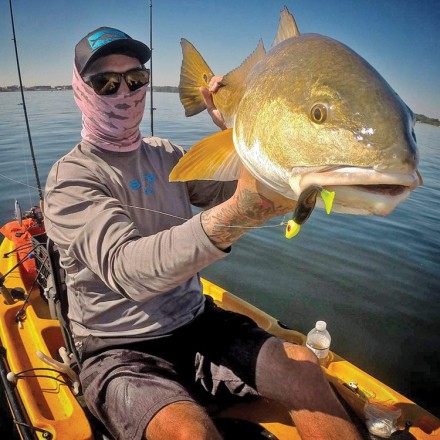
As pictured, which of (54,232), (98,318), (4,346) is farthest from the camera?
(4,346)

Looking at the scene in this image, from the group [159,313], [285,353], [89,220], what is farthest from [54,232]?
[285,353]

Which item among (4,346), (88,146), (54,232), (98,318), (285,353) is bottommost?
(4,346)

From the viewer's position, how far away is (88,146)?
6.98 ft

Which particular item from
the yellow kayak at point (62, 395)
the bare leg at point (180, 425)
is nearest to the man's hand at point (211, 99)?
the bare leg at point (180, 425)

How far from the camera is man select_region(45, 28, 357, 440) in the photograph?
1.61 m

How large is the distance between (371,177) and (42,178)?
10478mm

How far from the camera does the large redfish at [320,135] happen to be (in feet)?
2.96

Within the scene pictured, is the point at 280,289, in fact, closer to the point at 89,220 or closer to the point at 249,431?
the point at 249,431

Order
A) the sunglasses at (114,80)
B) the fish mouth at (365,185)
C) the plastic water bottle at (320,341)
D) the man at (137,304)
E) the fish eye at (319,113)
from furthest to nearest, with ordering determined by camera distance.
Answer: the plastic water bottle at (320,341)
the sunglasses at (114,80)
the man at (137,304)
the fish eye at (319,113)
the fish mouth at (365,185)

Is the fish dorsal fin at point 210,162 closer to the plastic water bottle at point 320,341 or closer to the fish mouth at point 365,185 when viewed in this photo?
the fish mouth at point 365,185

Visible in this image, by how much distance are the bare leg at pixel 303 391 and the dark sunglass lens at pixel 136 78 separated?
1.65m

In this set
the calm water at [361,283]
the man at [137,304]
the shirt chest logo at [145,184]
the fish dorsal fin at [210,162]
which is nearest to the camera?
the fish dorsal fin at [210,162]

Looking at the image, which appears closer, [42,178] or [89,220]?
[89,220]

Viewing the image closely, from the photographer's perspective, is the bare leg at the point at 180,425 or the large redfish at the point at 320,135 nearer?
the large redfish at the point at 320,135
